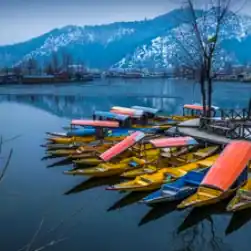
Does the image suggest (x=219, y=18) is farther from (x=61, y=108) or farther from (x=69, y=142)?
(x=61, y=108)

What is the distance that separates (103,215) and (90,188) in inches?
116

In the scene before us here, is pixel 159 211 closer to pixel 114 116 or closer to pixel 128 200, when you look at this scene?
pixel 128 200

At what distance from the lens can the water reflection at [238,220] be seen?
43.9 ft

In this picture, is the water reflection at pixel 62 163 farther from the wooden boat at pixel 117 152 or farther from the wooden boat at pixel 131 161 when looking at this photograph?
the wooden boat at pixel 131 161

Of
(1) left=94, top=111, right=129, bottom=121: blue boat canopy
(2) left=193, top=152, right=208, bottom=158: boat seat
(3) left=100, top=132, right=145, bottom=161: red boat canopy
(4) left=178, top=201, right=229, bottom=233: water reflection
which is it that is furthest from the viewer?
(1) left=94, top=111, right=129, bottom=121: blue boat canopy

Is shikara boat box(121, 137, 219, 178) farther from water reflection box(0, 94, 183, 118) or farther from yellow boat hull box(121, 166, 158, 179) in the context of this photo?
water reflection box(0, 94, 183, 118)

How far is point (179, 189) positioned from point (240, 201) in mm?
2039

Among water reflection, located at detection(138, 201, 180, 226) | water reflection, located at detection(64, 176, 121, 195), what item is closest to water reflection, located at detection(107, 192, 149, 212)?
water reflection, located at detection(138, 201, 180, 226)

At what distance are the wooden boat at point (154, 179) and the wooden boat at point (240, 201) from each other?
2691mm

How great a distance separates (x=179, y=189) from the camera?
1464cm

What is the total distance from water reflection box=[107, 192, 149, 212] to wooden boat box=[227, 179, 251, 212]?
131 inches

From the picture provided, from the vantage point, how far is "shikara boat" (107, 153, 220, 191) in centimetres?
1536

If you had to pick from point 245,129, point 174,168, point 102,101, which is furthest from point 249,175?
point 102,101

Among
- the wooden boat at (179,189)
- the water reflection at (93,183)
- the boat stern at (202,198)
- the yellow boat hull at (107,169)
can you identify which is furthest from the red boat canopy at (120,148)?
the boat stern at (202,198)
